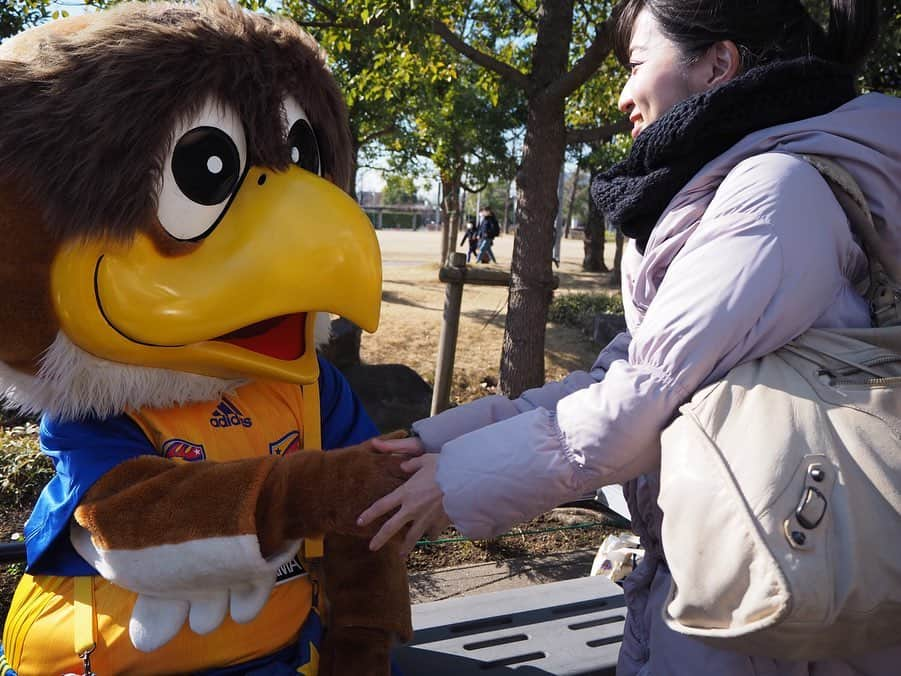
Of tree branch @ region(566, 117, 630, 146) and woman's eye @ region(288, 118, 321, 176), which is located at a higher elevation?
tree branch @ region(566, 117, 630, 146)

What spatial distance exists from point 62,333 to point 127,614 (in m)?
0.59

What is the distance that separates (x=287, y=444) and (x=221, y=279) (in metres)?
0.48

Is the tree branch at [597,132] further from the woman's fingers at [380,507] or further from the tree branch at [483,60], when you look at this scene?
the woman's fingers at [380,507]

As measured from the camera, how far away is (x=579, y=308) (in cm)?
1109

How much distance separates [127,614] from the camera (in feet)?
5.08

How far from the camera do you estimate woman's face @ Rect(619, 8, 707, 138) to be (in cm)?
147

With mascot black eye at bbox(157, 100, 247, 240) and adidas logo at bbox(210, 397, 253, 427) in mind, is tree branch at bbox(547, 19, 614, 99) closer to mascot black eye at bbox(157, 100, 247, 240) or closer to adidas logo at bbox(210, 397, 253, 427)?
mascot black eye at bbox(157, 100, 247, 240)

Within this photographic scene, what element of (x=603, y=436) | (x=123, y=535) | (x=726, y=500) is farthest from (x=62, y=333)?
(x=726, y=500)

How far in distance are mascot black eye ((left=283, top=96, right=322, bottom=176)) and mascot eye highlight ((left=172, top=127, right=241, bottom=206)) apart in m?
0.16

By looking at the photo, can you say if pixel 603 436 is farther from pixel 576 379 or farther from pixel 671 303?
pixel 576 379

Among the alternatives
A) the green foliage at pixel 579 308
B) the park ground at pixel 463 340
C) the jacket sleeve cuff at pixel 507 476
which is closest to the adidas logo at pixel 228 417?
the jacket sleeve cuff at pixel 507 476

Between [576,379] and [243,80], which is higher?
[243,80]

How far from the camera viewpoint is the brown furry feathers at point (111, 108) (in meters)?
1.45

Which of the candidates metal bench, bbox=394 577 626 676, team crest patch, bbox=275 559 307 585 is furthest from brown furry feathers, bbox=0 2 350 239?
metal bench, bbox=394 577 626 676
